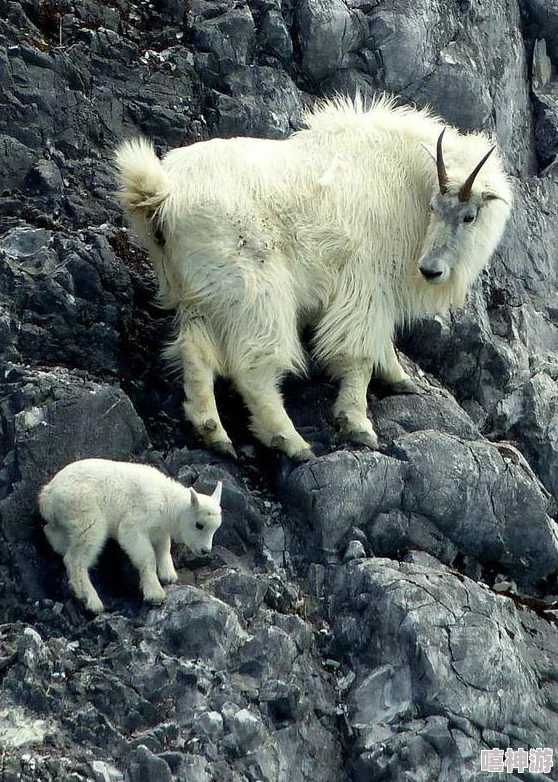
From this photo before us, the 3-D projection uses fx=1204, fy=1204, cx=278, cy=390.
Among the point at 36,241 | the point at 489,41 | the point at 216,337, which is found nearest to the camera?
the point at 216,337

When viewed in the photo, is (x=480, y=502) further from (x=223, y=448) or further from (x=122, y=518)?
(x=122, y=518)

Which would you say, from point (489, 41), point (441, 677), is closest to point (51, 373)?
point (441, 677)

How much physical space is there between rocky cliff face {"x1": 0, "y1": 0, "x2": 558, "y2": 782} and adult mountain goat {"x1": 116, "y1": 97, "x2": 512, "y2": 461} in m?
0.50

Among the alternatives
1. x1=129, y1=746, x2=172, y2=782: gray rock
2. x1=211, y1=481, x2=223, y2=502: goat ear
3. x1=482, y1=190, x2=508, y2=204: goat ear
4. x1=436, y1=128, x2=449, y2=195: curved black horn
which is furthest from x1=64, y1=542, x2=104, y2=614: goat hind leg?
x1=482, y1=190, x2=508, y2=204: goat ear

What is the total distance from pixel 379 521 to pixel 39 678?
10.3 feet

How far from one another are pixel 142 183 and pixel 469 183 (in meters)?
2.84

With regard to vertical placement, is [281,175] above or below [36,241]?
above

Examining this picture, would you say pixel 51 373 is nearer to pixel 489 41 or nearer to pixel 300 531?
pixel 300 531

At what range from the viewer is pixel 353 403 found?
34.4 ft

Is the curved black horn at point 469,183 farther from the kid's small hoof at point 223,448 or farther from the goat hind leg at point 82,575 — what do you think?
the goat hind leg at point 82,575

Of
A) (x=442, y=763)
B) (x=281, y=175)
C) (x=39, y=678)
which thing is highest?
(x=281, y=175)

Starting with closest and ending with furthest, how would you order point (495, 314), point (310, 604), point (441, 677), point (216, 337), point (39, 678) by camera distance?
point (39, 678), point (441, 677), point (310, 604), point (216, 337), point (495, 314)

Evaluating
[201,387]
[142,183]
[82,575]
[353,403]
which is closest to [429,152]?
[353,403]

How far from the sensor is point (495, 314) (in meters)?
13.4
